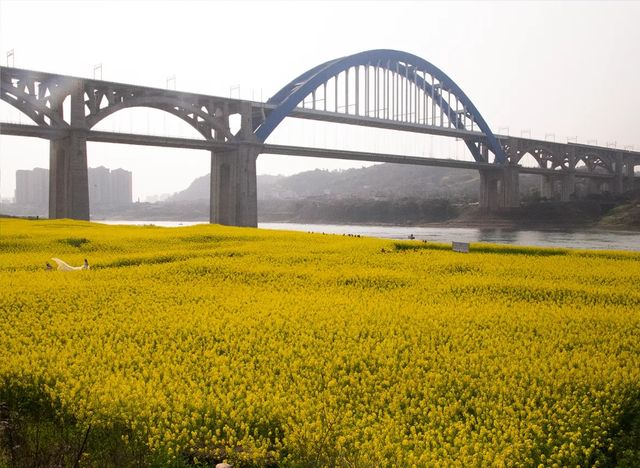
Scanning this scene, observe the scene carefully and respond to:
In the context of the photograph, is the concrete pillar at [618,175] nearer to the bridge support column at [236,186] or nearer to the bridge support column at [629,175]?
the bridge support column at [629,175]

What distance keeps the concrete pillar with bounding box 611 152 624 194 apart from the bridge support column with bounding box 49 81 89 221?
128 metres

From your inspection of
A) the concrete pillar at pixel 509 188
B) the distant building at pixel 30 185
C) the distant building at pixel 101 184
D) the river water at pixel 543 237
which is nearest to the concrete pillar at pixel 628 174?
the concrete pillar at pixel 509 188

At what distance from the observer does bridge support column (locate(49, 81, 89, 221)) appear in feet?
186

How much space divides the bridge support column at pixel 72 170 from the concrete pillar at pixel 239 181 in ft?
64.0

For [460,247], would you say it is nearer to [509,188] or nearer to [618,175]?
[509,188]

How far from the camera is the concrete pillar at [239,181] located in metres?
72.4

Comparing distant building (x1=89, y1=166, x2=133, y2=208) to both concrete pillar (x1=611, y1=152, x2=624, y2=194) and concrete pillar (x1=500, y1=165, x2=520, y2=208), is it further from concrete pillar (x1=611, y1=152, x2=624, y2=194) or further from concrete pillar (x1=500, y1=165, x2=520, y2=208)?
concrete pillar (x1=611, y1=152, x2=624, y2=194)

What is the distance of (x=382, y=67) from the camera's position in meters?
90.6

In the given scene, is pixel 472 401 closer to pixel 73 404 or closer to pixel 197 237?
pixel 73 404

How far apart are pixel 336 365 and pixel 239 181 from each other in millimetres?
65502

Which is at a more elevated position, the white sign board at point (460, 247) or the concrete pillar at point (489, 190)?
the concrete pillar at point (489, 190)

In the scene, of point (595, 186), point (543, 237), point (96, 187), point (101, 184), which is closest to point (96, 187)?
point (96, 187)

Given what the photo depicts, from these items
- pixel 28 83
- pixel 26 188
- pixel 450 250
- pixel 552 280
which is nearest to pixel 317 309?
pixel 552 280

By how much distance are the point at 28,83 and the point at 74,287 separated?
5091 centimetres
